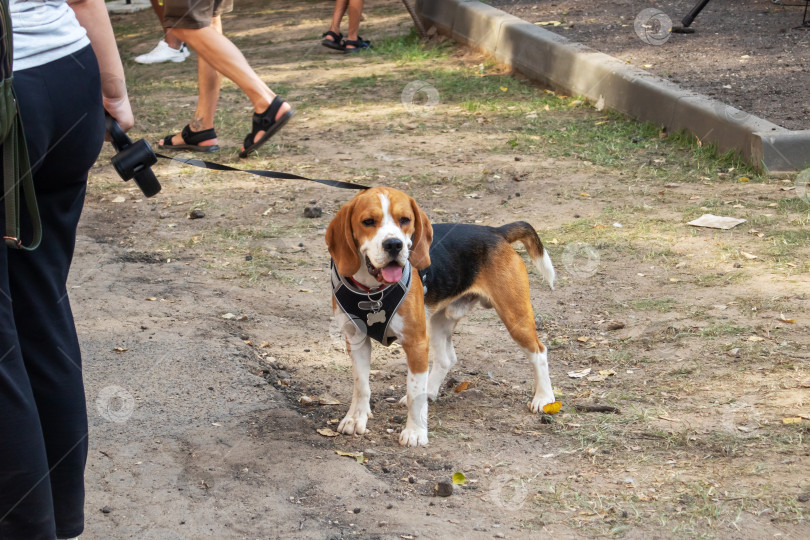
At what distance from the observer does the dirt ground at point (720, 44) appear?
8.02m

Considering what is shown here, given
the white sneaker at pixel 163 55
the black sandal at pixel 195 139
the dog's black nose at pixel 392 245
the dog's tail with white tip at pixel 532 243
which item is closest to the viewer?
the dog's black nose at pixel 392 245

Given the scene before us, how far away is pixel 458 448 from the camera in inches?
148

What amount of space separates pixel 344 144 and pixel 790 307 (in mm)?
4371

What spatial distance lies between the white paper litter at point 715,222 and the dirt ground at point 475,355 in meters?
0.09

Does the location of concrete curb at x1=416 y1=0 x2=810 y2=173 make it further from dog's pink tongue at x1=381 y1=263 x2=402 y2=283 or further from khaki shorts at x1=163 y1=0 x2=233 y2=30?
dog's pink tongue at x1=381 y1=263 x2=402 y2=283

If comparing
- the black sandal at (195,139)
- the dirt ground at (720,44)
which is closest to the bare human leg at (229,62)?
the black sandal at (195,139)

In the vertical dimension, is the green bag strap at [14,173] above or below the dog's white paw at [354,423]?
above

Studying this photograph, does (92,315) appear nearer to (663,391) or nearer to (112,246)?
(112,246)

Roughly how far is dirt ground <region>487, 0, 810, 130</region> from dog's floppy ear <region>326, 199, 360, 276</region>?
189 inches

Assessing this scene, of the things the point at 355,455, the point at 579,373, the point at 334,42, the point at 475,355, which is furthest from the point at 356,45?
the point at 355,455

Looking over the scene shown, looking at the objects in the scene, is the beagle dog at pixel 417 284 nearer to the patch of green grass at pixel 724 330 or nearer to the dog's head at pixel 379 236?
the dog's head at pixel 379 236

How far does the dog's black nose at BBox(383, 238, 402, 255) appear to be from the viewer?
3.38 m

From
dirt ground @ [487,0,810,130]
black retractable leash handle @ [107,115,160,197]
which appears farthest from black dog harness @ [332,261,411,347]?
dirt ground @ [487,0,810,130]

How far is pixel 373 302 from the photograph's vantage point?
358 centimetres
